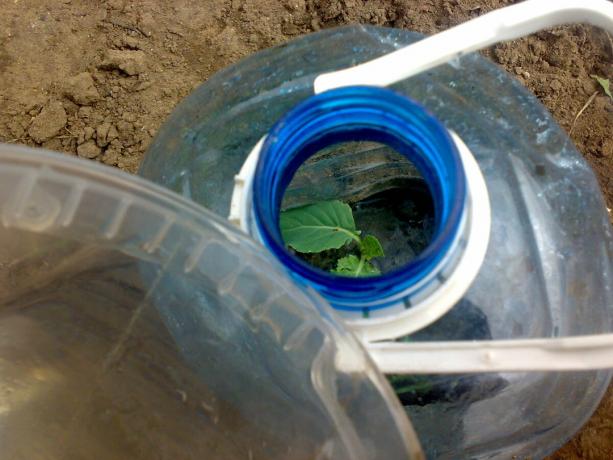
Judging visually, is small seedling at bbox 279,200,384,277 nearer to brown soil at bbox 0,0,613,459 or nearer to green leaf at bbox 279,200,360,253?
green leaf at bbox 279,200,360,253

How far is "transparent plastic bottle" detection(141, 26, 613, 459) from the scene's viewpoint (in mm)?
655

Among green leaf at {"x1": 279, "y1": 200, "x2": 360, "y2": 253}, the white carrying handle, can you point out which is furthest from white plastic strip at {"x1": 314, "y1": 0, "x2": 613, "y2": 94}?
green leaf at {"x1": 279, "y1": 200, "x2": 360, "y2": 253}

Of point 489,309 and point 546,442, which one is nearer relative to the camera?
point 489,309

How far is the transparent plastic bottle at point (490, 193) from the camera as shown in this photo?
25.8 inches

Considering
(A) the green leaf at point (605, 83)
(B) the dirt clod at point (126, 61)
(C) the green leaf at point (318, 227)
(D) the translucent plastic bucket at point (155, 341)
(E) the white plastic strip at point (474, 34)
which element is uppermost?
(E) the white plastic strip at point (474, 34)

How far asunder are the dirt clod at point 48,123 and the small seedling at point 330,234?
1.86 feet

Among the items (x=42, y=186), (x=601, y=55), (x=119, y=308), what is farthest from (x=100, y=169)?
(x=601, y=55)

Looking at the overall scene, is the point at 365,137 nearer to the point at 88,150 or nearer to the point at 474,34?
the point at 474,34

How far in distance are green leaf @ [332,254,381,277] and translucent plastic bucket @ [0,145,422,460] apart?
0.37ft

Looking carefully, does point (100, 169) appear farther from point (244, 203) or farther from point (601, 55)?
point (601, 55)

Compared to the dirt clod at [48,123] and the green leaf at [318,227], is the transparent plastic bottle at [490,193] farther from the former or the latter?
the dirt clod at [48,123]

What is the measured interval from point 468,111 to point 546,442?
409 millimetres

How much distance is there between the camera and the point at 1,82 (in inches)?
44.2

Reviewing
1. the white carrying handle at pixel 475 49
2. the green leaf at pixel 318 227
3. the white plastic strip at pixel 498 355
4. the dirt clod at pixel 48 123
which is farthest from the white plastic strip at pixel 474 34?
the dirt clod at pixel 48 123
